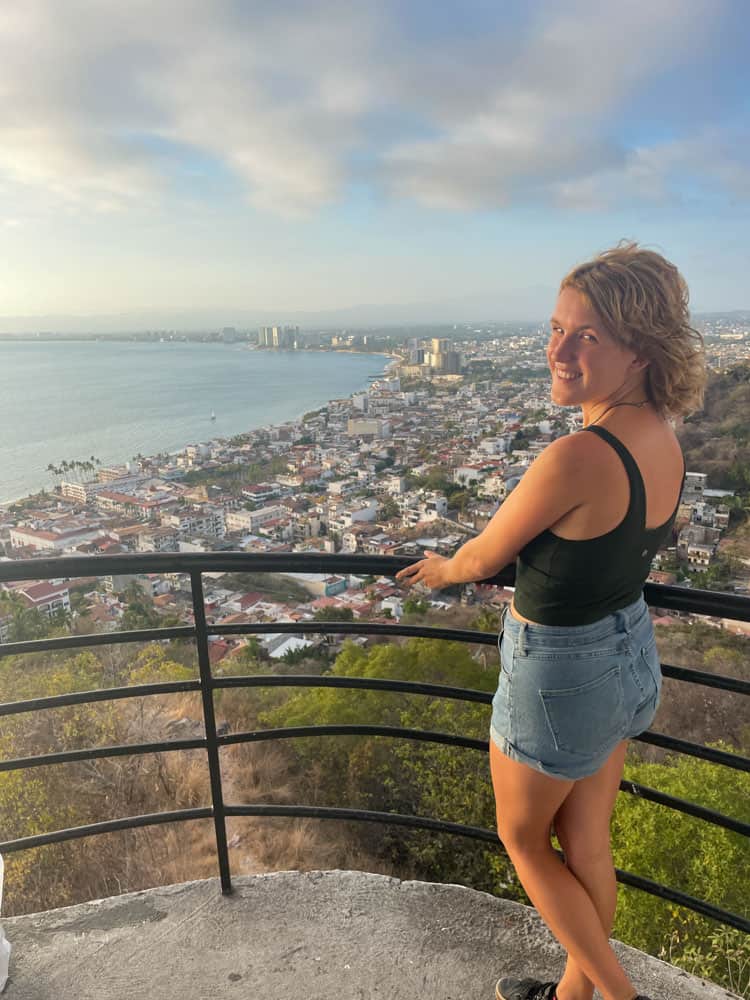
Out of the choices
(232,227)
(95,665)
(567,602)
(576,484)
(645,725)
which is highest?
(232,227)

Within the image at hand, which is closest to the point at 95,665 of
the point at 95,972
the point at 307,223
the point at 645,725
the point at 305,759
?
the point at 305,759

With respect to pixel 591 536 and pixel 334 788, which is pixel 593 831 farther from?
pixel 334 788

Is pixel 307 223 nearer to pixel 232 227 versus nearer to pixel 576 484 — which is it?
pixel 232 227

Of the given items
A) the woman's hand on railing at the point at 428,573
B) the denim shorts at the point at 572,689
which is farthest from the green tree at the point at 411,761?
the denim shorts at the point at 572,689

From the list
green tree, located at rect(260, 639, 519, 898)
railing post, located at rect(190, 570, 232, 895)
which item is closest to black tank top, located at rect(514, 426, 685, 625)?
railing post, located at rect(190, 570, 232, 895)

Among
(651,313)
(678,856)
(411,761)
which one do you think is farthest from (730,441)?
(651,313)

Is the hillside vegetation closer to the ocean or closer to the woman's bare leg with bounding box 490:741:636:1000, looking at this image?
the woman's bare leg with bounding box 490:741:636:1000
